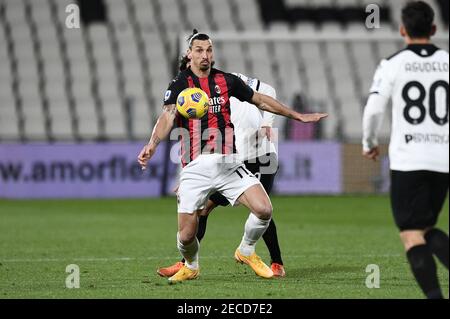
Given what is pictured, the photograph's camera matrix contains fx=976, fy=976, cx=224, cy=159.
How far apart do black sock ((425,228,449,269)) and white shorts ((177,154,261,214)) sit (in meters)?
2.23

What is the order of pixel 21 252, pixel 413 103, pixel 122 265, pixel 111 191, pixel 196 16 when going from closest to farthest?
pixel 413 103, pixel 122 265, pixel 21 252, pixel 111 191, pixel 196 16

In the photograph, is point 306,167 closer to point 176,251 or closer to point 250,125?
point 176,251

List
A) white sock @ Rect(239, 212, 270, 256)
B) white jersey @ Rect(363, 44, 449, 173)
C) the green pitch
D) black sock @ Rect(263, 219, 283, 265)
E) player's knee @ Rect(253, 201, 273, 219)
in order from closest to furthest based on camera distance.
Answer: white jersey @ Rect(363, 44, 449, 173) → the green pitch → player's knee @ Rect(253, 201, 273, 219) → white sock @ Rect(239, 212, 270, 256) → black sock @ Rect(263, 219, 283, 265)

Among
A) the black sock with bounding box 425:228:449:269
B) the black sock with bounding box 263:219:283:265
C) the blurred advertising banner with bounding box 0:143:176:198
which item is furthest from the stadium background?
the black sock with bounding box 425:228:449:269

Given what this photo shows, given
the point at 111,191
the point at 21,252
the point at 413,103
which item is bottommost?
the point at 111,191

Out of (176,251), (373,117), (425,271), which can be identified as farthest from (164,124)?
(176,251)

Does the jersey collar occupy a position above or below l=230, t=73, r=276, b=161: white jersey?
above

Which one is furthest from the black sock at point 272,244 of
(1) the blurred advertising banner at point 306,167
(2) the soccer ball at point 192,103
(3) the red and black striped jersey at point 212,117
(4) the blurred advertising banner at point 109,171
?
(1) the blurred advertising banner at point 306,167

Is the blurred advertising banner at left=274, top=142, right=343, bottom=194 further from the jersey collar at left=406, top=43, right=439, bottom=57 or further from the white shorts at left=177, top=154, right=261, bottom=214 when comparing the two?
the jersey collar at left=406, top=43, right=439, bottom=57

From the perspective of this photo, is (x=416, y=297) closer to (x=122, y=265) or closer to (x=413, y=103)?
(x=413, y=103)

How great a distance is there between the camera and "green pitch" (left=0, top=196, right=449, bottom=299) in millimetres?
7504

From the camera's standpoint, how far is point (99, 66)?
25.6m
